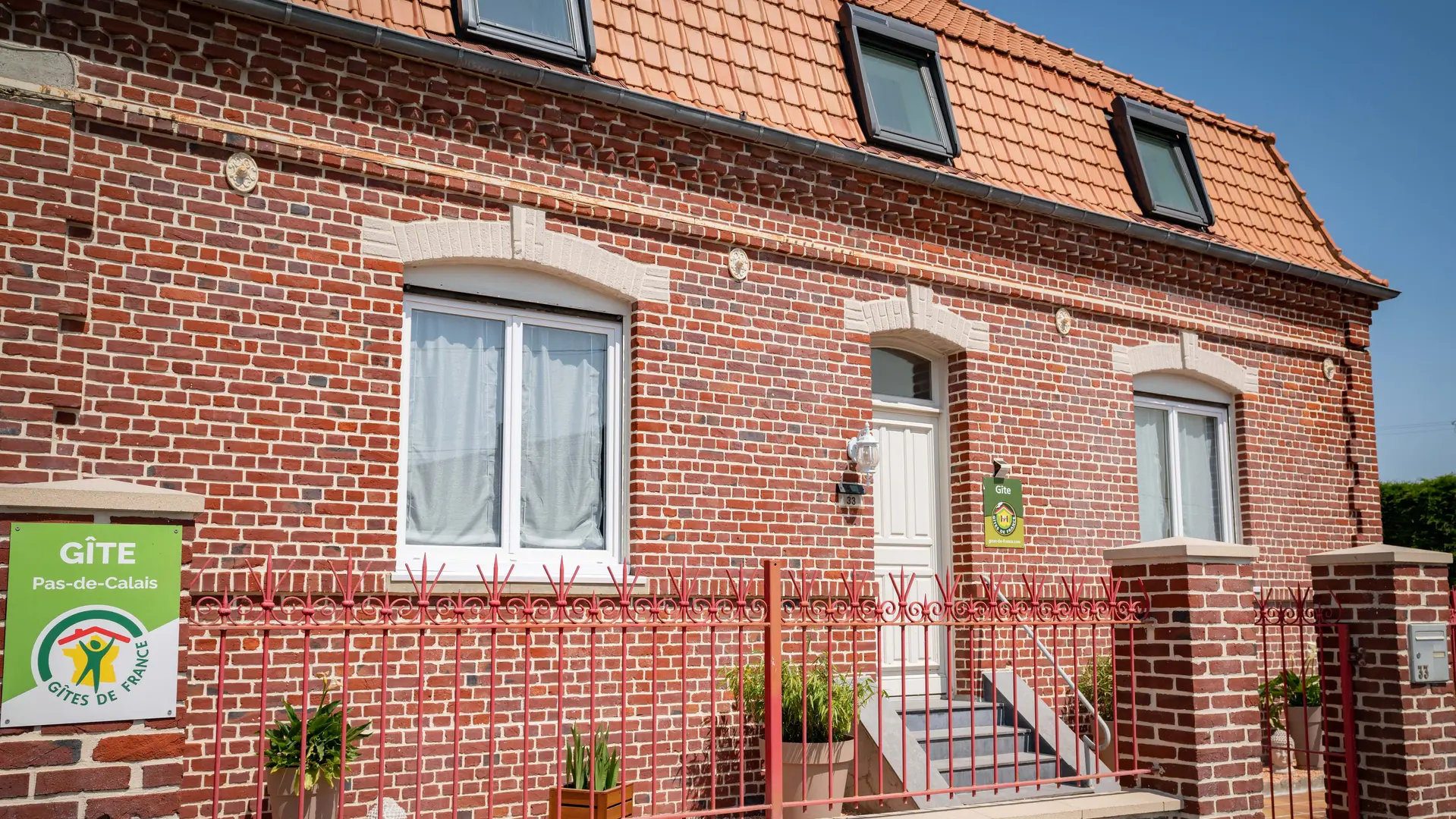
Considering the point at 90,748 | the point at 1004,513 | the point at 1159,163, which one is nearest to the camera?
the point at 90,748

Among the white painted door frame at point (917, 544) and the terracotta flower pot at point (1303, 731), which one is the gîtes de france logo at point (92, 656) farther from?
the terracotta flower pot at point (1303, 731)

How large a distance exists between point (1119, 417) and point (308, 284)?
23.8 feet

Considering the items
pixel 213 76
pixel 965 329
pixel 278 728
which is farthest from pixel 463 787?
pixel 965 329

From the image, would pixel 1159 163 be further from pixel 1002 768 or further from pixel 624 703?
pixel 624 703

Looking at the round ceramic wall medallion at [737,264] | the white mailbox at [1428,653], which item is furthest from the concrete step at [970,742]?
the round ceramic wall medallion at [737,264]

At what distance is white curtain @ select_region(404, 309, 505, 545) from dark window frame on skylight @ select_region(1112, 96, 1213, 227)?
22.2ft

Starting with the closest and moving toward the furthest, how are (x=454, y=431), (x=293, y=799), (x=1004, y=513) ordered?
(x=293, y=799) < (x=454, y=431) < (x=1004, y=513)

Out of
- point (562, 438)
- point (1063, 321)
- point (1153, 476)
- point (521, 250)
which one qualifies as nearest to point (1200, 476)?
point (1153, 476)

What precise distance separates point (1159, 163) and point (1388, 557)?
19.0ft

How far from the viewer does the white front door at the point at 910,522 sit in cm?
983

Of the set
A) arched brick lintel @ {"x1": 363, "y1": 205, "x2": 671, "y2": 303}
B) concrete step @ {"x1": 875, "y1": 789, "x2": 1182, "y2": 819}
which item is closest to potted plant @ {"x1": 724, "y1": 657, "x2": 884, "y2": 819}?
concrete step @ {"x1": 875, "y1": 789, "x2": 1182, "y2": 819}

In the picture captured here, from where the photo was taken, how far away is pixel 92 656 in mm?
4266

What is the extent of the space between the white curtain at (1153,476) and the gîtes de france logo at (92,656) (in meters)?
9.20

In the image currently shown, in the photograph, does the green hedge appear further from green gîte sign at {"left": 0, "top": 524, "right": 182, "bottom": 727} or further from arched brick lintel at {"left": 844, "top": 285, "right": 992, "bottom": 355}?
green gîte sign at {"left": 0, "top": 524, "right": 182, "bottom": 727}
